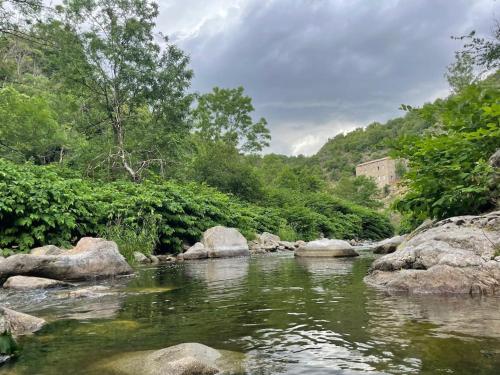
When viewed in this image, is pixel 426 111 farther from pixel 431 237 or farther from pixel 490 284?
pixel 490 284

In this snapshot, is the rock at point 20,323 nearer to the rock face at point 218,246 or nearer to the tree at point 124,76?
the rock face at point 218,246

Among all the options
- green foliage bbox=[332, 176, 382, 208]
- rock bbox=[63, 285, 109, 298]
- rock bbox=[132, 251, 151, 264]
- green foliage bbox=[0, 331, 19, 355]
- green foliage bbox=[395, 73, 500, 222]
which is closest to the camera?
green foliage bbox=[0, 331, 19, 355]

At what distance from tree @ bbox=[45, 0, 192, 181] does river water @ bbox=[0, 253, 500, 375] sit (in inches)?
688

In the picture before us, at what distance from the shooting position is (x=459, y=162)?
786 cm

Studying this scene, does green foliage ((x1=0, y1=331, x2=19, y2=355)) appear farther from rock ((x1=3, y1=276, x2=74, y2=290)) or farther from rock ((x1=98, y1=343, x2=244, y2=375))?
rock ((x1=3, y1=276, x2=74, y2=290))

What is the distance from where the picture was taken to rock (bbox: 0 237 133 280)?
8.68 m

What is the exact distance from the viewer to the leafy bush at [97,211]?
11.9 metres

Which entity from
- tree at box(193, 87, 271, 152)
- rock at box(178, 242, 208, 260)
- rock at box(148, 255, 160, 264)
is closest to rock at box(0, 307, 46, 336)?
rock at box(148, 255, 160, 264)

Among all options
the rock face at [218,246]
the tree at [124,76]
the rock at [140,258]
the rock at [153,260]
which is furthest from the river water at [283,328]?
the tree at [124,76]

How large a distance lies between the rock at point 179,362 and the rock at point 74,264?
Result: 19.8ft

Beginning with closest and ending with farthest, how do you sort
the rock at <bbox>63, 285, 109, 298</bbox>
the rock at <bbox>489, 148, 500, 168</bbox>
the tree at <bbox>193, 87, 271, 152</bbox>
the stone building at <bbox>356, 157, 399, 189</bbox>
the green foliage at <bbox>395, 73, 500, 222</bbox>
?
1. the rock at <bbox>63, 285, 109, 298</bbox>
2. the green foliage at <bbox>395, 73, 500, 222</bbox>
3. the rock at <bbox>489, 148, 500, 168</bbox>
4. the tree at <bbox>193, 87, 271, 152</bbox>
5. the stone building at <bbox>356, 157, 399, 189</bbox>

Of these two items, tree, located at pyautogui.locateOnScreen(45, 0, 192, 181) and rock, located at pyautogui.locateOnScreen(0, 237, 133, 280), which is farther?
tree, located at pyautogui.locateOnScreen(45, 0, 192, 181)

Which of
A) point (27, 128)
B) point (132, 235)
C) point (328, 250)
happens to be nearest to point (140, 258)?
point (132, 235)

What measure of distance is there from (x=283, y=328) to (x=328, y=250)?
35.4ft
